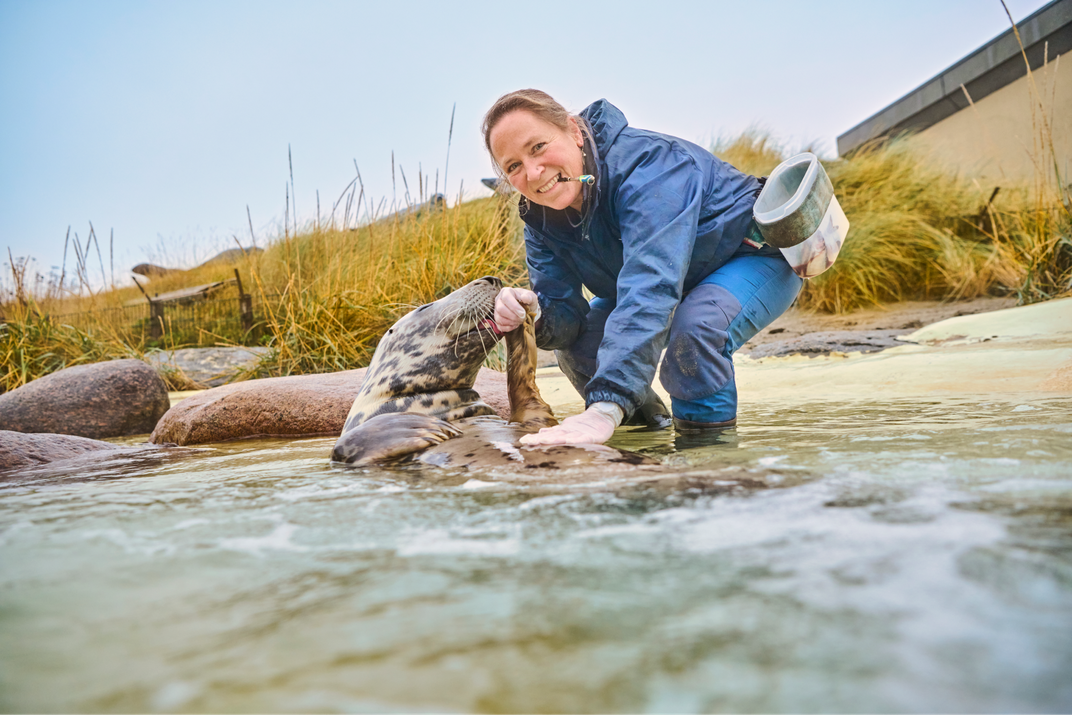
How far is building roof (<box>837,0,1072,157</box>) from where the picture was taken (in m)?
8.27

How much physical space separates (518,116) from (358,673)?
2208 mm

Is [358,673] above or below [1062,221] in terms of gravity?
below

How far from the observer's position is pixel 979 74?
9.41m

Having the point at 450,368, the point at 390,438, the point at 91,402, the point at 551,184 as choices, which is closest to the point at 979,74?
the point at 551,184

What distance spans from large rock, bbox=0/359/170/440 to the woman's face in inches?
162

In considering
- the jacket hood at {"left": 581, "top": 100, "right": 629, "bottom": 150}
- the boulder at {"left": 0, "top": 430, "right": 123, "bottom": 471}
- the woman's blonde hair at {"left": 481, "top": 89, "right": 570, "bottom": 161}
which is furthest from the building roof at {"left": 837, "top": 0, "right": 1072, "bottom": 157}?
the boulder at {"left": 0, "top": 430, "right": 123, "bottom": 471}

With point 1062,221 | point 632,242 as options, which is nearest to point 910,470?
point 632,242

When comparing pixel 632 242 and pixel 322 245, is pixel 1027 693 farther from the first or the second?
pixel 322 245

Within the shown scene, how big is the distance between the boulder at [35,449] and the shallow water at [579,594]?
1.55m

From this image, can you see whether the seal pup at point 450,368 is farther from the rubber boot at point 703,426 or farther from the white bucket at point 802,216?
the white bucket at point 802,216

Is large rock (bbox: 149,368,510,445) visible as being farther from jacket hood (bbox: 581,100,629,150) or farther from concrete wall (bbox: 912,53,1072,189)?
concrete wall (bbox: 912,53,1072,189)

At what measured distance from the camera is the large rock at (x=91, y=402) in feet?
17.4

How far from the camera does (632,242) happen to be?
2.57m

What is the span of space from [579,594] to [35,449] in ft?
10.6
